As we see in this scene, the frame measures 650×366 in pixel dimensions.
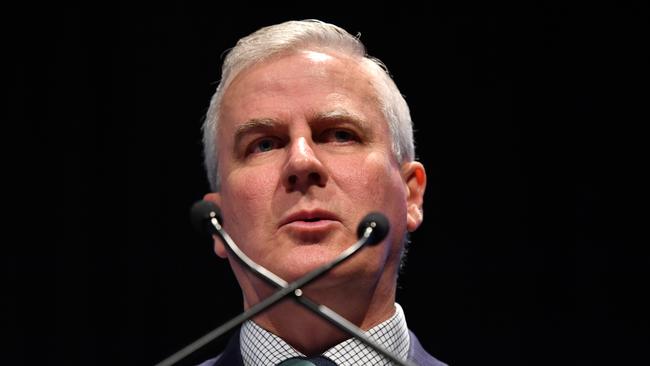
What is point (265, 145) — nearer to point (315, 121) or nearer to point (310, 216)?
point (315, 121)

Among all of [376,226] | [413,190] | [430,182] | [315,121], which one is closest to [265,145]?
[315,121]

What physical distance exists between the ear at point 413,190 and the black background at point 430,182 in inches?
27.9

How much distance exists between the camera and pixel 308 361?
188 cm

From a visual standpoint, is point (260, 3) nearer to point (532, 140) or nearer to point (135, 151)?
point (135, 151)

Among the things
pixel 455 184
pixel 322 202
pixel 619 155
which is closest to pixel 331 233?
pixel 322 202

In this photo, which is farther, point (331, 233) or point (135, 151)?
point (135, 151)

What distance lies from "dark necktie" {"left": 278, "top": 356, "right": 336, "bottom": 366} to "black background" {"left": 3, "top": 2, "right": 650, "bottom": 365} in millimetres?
977

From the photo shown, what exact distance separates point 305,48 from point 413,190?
0.41 meters

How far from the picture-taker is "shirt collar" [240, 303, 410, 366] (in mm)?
1924

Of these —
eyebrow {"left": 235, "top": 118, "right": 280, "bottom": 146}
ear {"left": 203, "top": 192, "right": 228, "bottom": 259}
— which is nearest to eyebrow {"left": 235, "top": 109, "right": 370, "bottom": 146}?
eyebrow {"left": 235, "top": 118, "right": 280, "bottom": 146}

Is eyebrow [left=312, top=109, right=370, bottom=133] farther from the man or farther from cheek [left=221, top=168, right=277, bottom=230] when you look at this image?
cheek [left=221, top=168, right=277, bottom=230]

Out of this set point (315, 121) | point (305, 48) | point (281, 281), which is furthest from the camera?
point (305, 48)

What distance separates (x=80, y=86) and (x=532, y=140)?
138cm

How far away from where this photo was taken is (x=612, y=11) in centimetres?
276
